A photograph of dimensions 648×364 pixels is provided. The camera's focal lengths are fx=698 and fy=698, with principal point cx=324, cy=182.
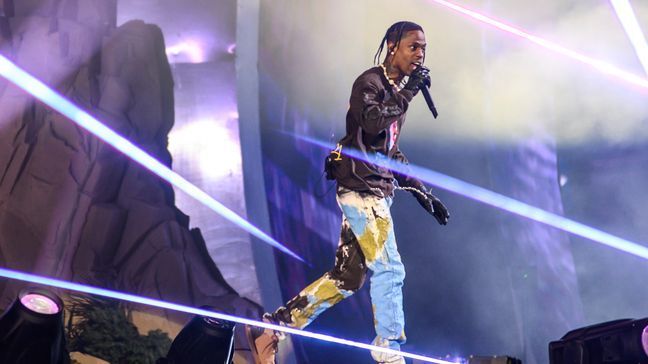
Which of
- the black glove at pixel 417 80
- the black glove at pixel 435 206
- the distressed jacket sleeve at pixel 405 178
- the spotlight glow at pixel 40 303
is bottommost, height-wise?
the spotlight glow at pixel 40 303

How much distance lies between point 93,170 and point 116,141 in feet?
1.01

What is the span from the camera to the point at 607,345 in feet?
7.72

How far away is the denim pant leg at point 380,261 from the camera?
284 cm

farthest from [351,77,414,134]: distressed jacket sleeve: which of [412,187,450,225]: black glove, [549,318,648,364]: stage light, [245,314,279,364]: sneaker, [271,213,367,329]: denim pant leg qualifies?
[549,318,648,364]: stage light

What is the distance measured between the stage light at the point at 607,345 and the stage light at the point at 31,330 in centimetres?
172

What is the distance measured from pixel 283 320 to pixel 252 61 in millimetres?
3064

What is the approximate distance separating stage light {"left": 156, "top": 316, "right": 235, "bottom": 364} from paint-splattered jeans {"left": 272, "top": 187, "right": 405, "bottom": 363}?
1.76 ft

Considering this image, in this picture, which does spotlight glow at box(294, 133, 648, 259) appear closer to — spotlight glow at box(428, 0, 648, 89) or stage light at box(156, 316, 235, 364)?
spotlight glow at box(428, 0, 648, 89)

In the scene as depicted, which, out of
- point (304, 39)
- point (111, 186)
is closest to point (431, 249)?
point (304, 39)

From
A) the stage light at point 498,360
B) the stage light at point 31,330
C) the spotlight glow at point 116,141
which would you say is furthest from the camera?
the spotlight glow at point 116,141

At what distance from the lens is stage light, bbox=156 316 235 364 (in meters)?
2.41

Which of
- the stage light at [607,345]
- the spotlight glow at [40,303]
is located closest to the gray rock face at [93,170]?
the stage light at [607,345]

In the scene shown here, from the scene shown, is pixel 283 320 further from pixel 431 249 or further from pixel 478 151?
pixel 478 151

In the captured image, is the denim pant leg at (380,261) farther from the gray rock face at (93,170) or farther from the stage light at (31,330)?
the gray rock face at (93,170)
